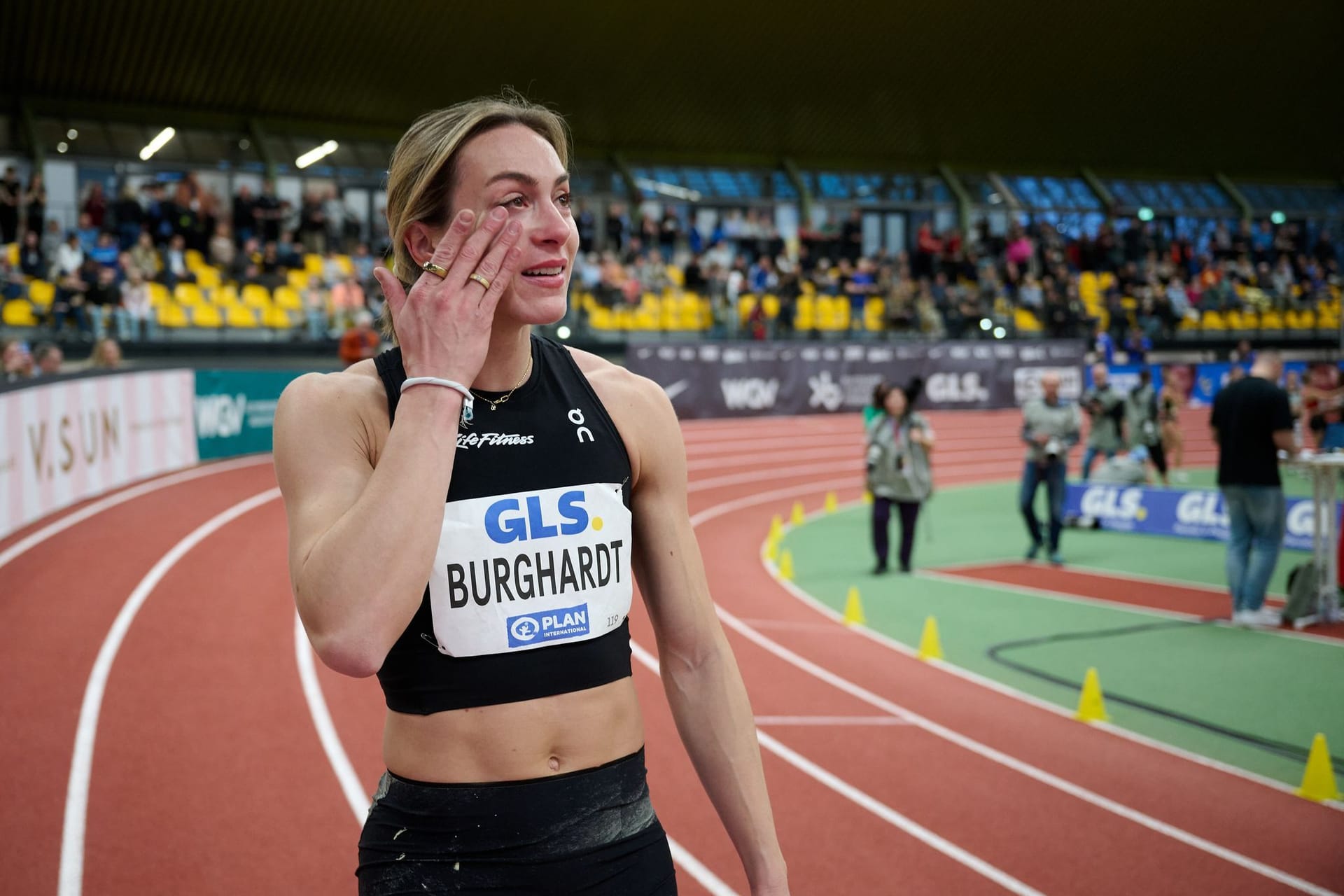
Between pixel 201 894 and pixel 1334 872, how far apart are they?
16.6 ft

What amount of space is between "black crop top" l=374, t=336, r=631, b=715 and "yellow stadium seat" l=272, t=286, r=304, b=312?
20.3 metres

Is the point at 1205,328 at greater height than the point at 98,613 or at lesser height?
greater

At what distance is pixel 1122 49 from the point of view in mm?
30766

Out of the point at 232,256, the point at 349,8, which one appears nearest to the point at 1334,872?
the point at 232,256

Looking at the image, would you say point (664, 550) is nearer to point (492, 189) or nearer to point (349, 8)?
point (492, 189)

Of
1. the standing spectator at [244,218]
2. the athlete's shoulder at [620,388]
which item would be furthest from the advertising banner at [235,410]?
the athlete's shoulder at [620,388]

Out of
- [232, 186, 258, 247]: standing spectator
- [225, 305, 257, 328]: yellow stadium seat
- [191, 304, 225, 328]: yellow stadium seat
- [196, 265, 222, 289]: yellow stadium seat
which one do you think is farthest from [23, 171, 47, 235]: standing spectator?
[232, 186, 258, 247]: standing spectator

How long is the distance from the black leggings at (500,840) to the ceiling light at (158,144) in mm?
28410

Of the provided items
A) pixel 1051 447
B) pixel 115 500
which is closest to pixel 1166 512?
pixel 1051 447

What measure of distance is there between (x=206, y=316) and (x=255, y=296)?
1170 millimetres

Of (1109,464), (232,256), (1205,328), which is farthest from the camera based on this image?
(1205,328)

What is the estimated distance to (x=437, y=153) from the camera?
6.28 feet

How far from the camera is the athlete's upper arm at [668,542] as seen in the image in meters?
2.12

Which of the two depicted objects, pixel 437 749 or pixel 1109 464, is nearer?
pixel 437 749
